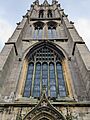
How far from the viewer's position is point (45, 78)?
13.8 metres

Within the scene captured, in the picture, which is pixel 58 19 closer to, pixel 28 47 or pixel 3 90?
pixel 28 47

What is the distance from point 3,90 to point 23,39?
23.1 feet

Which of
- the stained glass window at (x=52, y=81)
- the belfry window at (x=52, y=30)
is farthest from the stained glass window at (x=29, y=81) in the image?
the belfry window at (x=52, y=30)

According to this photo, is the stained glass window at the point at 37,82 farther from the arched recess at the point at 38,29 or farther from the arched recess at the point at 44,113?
the arched recess at the point at 38,29

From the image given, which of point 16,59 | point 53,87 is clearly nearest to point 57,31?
point 16,59

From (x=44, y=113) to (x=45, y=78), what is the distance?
13.4ft

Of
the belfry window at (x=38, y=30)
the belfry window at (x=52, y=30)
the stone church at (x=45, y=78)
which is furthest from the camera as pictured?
the belfry window at (x=52, y=30)

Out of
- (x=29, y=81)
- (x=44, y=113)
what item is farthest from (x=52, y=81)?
(x=44, y=113)

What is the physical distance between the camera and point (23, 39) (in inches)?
706

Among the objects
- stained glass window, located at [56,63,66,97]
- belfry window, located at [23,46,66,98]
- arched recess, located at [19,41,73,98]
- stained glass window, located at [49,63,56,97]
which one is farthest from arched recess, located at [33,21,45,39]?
stained glass window, located at [56,63,66,97]

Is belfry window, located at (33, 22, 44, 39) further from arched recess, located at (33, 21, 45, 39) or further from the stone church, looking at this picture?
the stone church

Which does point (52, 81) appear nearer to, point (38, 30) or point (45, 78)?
point (45, 78)

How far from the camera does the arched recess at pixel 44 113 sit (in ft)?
31.8

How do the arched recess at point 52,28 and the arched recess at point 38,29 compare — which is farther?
the arched recess at point 52,28
